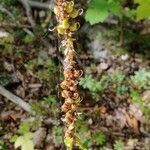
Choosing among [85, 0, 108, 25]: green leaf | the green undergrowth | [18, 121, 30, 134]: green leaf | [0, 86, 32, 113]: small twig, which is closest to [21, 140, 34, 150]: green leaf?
[18, 121, 30, 134]: green leaf

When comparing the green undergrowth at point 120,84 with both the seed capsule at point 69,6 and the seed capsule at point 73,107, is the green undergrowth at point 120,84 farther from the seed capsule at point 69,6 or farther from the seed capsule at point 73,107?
the seed capsule at point 69,6

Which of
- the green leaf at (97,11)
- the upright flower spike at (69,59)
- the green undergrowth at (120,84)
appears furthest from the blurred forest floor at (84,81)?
the upright flower spike at (69,59)

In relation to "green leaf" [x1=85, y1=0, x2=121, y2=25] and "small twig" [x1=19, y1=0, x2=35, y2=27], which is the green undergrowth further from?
"small twig" [x1=19, y1=0, x2=35, y2=27]

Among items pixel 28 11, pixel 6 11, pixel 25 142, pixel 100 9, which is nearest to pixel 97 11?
pixel 100 9

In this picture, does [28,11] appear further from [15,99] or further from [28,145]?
[28,145]

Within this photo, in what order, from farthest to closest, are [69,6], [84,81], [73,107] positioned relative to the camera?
[84,81] < [73,107] < [69,6]

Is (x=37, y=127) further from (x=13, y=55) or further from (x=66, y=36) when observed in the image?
(x=66, y=36)
